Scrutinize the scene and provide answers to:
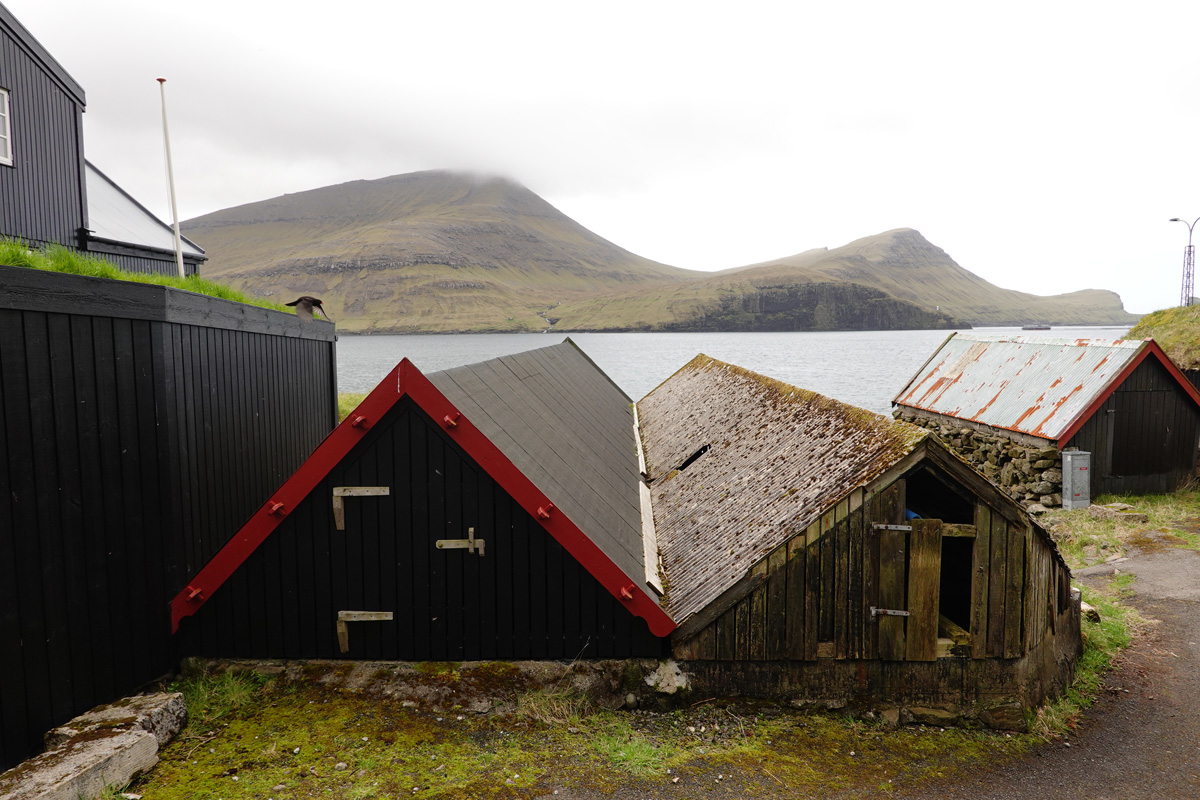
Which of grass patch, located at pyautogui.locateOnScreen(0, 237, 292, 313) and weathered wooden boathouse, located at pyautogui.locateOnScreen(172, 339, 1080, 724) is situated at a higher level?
grass patch, located at pyautogui.locateOnScreen(0, 237, 292, 313)

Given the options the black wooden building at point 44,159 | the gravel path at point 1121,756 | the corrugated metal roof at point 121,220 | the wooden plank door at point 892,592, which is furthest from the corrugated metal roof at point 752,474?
the corrugated metal roof at point 121,220

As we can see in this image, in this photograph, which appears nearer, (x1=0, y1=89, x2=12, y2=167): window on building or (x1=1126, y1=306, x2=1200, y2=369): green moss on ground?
(x1=0, y1=89, x2=12, y2=167): window on building

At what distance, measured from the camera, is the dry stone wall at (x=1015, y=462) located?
816 inches

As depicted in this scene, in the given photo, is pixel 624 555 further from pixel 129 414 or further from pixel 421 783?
pixel 129 414

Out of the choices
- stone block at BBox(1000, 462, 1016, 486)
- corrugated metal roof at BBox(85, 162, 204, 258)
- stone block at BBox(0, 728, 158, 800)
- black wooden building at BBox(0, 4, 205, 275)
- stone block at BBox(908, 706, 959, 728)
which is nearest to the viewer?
stone block at BBox(0, 728, 158, 800)

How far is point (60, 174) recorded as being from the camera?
55.6 feet

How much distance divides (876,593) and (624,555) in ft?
10.2

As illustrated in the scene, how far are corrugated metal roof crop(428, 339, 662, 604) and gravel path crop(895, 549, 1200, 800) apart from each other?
4504 mm

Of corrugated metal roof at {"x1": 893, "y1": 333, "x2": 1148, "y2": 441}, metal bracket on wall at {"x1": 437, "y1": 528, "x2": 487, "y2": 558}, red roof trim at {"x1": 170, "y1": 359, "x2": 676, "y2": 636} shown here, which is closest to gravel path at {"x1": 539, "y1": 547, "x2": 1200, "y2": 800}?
red roof trim at {"x1": 170, "y1": 359, "x2": 676, "y2": 636}

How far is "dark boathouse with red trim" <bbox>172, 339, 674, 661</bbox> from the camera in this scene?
7.95m

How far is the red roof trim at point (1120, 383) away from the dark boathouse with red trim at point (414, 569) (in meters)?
17.7

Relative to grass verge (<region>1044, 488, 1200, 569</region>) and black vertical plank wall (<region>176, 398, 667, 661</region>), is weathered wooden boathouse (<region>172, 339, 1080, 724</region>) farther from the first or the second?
grass verge (<region>1044, 488, 1200, 569</region>)

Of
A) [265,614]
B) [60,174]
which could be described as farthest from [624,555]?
[60,174]

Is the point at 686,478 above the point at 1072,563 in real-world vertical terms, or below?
above
